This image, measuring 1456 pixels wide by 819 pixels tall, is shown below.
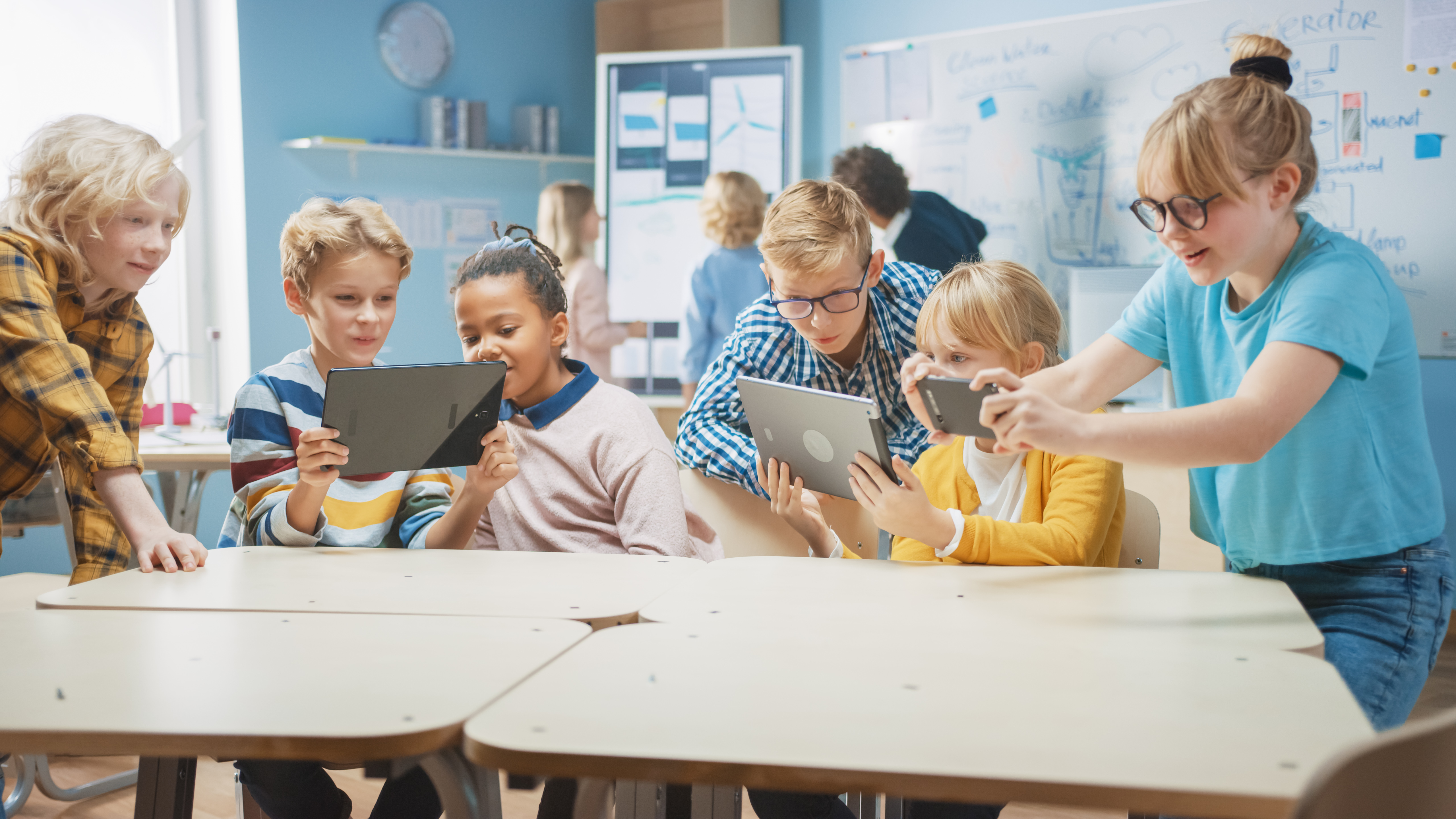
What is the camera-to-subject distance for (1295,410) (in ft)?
3.73

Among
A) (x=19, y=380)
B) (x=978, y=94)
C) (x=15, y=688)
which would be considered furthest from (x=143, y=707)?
(x=978, y=94)

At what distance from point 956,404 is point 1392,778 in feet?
2.17

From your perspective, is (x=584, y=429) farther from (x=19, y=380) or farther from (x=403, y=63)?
(x=403, y=63)

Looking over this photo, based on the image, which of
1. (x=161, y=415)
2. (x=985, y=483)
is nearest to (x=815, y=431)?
(x=985, y=483)

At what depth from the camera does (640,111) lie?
4520 mm

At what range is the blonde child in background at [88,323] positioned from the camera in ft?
4.56

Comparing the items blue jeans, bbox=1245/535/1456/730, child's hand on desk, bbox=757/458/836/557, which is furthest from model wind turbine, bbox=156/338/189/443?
blue jeans, bbox=1245/535/1456/730

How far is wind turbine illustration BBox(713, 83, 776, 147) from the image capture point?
4.41 m

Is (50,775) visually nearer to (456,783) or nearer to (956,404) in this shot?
(456,783)

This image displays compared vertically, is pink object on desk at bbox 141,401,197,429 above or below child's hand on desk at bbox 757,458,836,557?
below

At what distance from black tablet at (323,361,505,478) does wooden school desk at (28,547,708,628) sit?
13 cm

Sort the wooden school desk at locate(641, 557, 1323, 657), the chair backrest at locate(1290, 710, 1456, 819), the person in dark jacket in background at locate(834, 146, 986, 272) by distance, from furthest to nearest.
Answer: the person in dark jacket in background at locate(834, 146, 986, 272) → the wooden school desk at locate(641, 557, 1323, 657) → the chair backrest at locate(1290, 710, 1456, 819)

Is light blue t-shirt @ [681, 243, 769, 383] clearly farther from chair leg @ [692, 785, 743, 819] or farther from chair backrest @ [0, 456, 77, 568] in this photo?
chair leg @ [692, 785, 743, 819]

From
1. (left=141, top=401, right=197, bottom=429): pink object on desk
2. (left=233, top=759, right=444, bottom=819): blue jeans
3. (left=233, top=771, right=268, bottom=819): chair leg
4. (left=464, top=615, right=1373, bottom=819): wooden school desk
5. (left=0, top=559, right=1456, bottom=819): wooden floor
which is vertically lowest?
(left=0, top=559, right=1456, bottom=819): wooden floor
